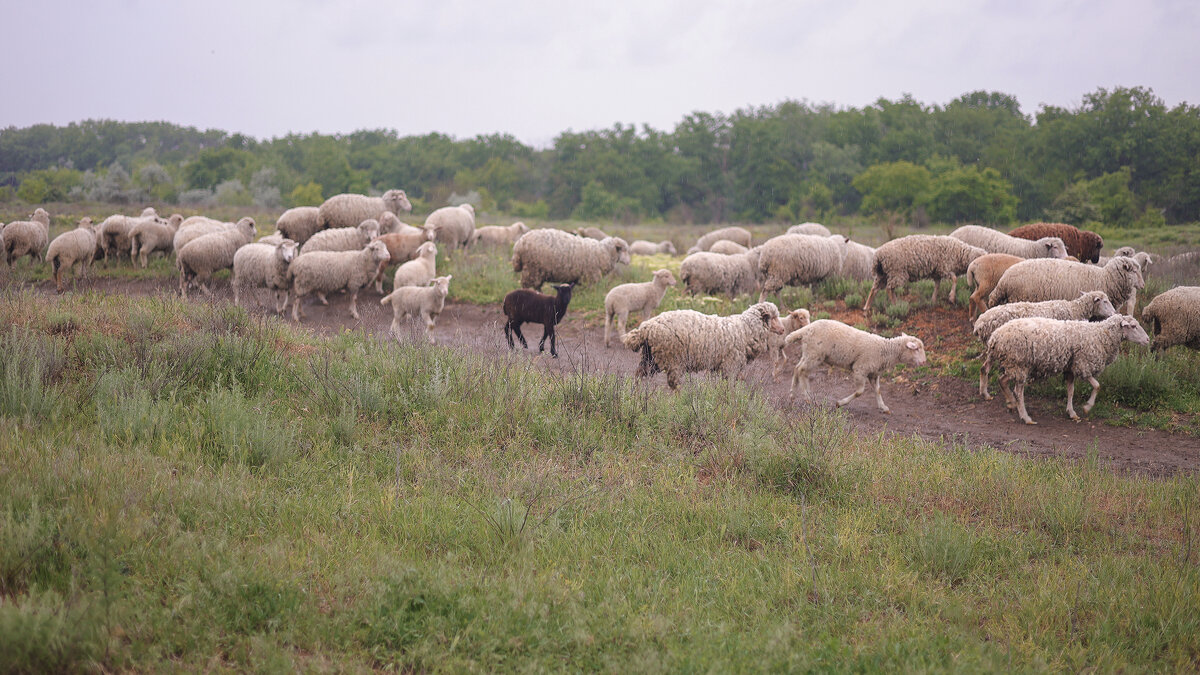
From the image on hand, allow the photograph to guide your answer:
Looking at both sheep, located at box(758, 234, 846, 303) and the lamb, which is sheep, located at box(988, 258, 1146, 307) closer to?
sheep, located at box(758, 234, 846, 303)

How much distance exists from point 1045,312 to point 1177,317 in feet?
6.07

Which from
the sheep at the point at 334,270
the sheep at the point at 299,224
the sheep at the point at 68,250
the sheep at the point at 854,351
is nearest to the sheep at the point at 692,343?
the sheep at the point at 854,351

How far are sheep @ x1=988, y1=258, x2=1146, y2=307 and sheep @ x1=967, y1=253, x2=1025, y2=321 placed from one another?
60cm

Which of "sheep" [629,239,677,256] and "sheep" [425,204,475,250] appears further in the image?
"sheep" [629,239,677,256]

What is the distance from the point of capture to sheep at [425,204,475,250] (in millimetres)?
21219

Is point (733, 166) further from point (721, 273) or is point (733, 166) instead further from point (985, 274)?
point (985, 274)

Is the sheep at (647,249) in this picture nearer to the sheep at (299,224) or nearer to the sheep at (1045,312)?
the sheep at (299,224)

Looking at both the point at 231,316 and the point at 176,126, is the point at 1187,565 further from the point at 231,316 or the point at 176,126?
the point at 176,126

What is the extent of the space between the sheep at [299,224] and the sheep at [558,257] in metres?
6.30

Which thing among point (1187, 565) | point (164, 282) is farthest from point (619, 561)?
point (164, 282)

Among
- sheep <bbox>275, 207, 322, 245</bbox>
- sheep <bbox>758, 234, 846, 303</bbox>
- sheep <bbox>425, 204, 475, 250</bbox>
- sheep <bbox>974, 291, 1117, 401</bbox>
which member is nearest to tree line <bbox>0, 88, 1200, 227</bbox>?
sheep <bbox>275, 207, 322, 245</bbox>

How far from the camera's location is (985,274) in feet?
41.5

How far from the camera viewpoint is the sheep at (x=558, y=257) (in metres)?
16.3

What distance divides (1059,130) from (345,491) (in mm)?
54340
